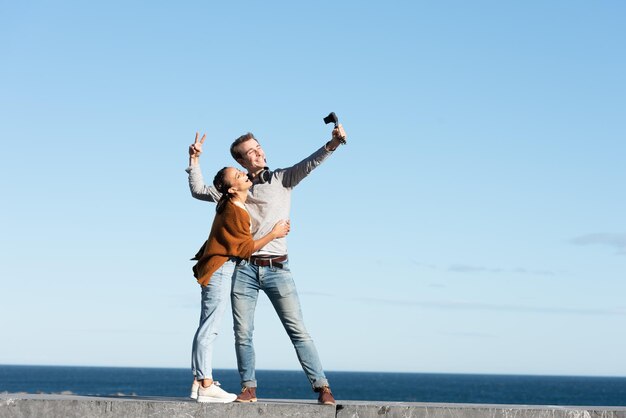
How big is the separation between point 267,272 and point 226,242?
0.44 m

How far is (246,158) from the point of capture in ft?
24.4

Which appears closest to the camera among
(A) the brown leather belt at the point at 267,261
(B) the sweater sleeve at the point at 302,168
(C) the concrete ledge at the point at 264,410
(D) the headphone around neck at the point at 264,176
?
(C) the concrete ledge at the point at 264,410

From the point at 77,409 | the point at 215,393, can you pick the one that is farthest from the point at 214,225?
the point at 77,409

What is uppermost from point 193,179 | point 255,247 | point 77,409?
point 193,179

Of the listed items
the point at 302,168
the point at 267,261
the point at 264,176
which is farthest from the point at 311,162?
the point at 267,261

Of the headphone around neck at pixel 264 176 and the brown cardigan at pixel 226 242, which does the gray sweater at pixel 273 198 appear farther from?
the brown cardigan at pixel 226 242

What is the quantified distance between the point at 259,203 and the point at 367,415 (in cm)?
189

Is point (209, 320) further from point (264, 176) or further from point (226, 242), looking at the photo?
point (264, 176)

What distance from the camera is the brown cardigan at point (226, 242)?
7059 millimetres

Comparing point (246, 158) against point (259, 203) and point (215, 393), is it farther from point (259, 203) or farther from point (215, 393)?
point (215, 393)

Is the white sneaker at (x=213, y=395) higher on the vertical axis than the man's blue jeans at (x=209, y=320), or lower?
lower

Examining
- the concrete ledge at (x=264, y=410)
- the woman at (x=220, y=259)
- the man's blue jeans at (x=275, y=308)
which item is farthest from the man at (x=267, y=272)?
the concrete ledge at (x=264, y=410)

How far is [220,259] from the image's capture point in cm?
713

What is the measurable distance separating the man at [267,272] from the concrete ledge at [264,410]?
0.97 ft
